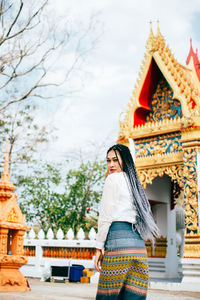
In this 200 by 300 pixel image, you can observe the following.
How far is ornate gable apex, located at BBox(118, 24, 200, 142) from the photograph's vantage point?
933 cm

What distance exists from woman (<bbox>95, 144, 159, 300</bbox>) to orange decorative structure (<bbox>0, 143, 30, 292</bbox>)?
13.5 feet

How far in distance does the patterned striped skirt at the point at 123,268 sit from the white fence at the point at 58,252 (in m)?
7.16

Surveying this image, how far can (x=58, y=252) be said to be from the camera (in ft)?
35.0

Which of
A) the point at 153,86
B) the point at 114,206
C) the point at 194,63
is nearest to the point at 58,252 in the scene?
the point at 153,86

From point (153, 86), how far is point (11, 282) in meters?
6.01

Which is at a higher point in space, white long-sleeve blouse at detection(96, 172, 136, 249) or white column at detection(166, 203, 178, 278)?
white long-sleeve blouse at detection(96, 172, 136, 249)

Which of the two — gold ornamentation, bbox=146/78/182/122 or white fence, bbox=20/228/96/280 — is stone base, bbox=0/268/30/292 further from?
gold ornamentation, bbox=146/78/182/122

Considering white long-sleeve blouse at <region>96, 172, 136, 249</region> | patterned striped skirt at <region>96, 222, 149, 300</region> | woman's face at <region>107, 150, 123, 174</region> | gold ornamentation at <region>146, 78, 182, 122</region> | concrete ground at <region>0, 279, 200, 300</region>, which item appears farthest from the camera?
gold ornamentation at <region>146, 78, 182, 122</region>

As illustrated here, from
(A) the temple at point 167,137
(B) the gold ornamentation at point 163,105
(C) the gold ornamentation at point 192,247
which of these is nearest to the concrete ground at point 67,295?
(C) the gold ornamentation at point 192,247

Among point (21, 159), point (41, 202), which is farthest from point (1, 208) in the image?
point (41, 202)

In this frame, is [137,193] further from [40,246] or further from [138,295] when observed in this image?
[40,246]

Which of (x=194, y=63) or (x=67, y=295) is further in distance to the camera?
(x=194, y=63)

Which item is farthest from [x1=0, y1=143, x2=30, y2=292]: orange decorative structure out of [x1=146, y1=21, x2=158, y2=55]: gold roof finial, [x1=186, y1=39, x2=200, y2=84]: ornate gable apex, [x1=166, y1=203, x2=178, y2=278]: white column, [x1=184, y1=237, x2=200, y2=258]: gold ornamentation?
[x1=186, y1=39, x2=200, y2=84]: ornate gable apex

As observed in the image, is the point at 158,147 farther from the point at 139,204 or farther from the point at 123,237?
the point at 123,237
